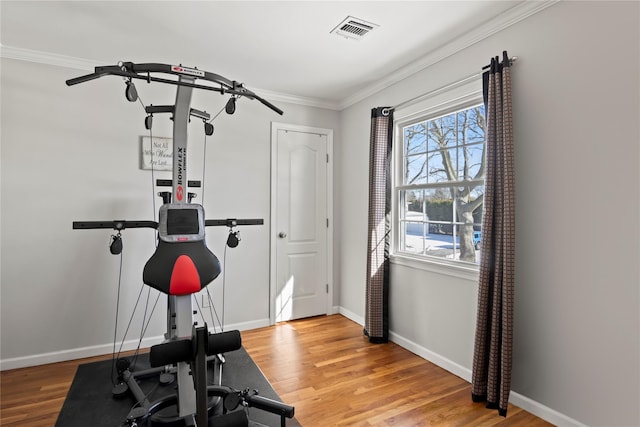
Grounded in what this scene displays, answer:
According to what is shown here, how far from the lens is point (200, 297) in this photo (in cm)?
334

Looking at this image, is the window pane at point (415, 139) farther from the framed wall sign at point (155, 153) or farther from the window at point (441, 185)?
the framed wall sign at point (155, 153)

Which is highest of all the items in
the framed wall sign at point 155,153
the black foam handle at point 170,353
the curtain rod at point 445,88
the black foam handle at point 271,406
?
the curtain rod at point 445,88

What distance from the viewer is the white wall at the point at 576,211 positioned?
168 centimetres

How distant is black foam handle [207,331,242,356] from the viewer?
1627 millimetres

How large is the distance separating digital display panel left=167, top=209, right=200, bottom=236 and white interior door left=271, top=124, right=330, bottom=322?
1556 mm

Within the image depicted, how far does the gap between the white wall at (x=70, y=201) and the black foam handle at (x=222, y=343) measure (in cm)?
183

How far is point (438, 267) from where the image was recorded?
2.75 meters

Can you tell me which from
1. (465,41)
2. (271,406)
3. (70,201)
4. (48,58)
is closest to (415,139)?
(465,41)

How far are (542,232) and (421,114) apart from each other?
4.64 ft

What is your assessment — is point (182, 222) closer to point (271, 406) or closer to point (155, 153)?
point (271, 406)

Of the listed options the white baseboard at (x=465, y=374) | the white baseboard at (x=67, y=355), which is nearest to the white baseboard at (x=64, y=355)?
the white baseboard at (x=67, y=355)

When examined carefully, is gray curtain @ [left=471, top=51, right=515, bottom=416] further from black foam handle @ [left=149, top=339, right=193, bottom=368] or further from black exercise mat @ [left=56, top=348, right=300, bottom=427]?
black foam handle @ [left=149, top=339, right=193, bottom=368]

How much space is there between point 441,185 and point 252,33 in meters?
1.88

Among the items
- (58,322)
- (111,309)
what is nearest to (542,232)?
(111,309)
